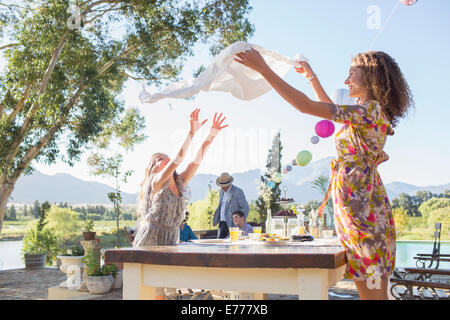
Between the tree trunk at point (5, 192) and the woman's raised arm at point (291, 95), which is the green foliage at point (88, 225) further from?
the woman's raised arm at point (291, 95)

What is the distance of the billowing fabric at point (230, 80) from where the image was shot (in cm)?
161

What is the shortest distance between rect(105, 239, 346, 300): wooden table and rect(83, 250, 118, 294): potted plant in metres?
4.35

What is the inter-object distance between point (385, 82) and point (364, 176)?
0.37m

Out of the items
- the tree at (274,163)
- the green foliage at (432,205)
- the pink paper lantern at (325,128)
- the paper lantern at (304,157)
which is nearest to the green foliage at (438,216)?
the green foliage at (432,205)

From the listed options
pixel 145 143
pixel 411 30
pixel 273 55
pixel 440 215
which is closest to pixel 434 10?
pixel 411 30

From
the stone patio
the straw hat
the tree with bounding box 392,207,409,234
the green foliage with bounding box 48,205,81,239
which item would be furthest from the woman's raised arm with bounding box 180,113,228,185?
the green foliage with bounding box 48,205,81,239

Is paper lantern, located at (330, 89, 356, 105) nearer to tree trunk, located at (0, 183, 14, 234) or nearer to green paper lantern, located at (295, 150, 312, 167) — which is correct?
green paper lantern, located at (295, 150, 312, 167)

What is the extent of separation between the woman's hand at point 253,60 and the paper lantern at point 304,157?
425cm

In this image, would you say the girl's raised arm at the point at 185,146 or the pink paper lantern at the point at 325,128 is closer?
the girl's raised arm at the point at 185,146

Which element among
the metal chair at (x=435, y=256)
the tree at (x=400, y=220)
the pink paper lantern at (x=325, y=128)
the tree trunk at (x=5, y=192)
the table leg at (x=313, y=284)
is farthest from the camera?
the tree at (x=400, y=220)

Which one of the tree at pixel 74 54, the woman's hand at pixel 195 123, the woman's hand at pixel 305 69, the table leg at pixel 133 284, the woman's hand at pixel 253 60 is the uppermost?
the tree at pixel 74 54

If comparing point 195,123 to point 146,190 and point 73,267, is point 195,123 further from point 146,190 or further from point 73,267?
point 73,267

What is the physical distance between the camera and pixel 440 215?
796 inches
